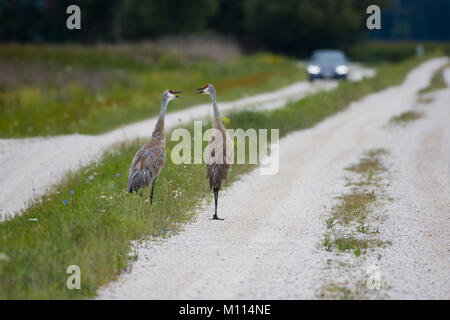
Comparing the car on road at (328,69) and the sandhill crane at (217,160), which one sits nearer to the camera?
the sandhill crane at (217,160)

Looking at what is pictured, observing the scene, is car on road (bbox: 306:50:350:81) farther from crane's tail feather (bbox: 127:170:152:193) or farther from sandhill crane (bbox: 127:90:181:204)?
crane's tail feather (bbox: 127:170:152:193)

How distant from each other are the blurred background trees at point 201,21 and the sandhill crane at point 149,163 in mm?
37265

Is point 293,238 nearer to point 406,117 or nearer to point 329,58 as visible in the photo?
point 406,117

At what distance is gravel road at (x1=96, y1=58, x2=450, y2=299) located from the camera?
21.0 ft

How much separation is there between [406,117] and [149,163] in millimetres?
13286

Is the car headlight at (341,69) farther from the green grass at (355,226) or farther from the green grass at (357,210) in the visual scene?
the green grass at (355,226)

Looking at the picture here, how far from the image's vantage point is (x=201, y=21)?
5438 centimetres

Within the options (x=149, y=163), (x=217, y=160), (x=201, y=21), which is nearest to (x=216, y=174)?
(x=217, y=160)

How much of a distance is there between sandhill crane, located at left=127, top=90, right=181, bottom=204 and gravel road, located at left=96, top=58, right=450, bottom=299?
0.97 m

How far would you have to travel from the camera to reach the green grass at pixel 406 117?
754 inches

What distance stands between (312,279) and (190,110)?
15807mm

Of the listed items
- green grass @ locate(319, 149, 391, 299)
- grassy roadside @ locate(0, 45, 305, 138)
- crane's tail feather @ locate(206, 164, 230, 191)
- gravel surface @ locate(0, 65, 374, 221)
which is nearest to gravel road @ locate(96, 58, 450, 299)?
green grass @ locate(319, 149, 391, 299)

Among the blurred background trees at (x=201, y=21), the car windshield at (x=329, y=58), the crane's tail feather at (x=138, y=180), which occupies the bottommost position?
the crane's tail feather at (x=138, y=180)

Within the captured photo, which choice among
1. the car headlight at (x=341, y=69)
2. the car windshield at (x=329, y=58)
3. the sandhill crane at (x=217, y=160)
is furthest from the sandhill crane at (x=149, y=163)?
the car windshield at (x=329, y=58)
